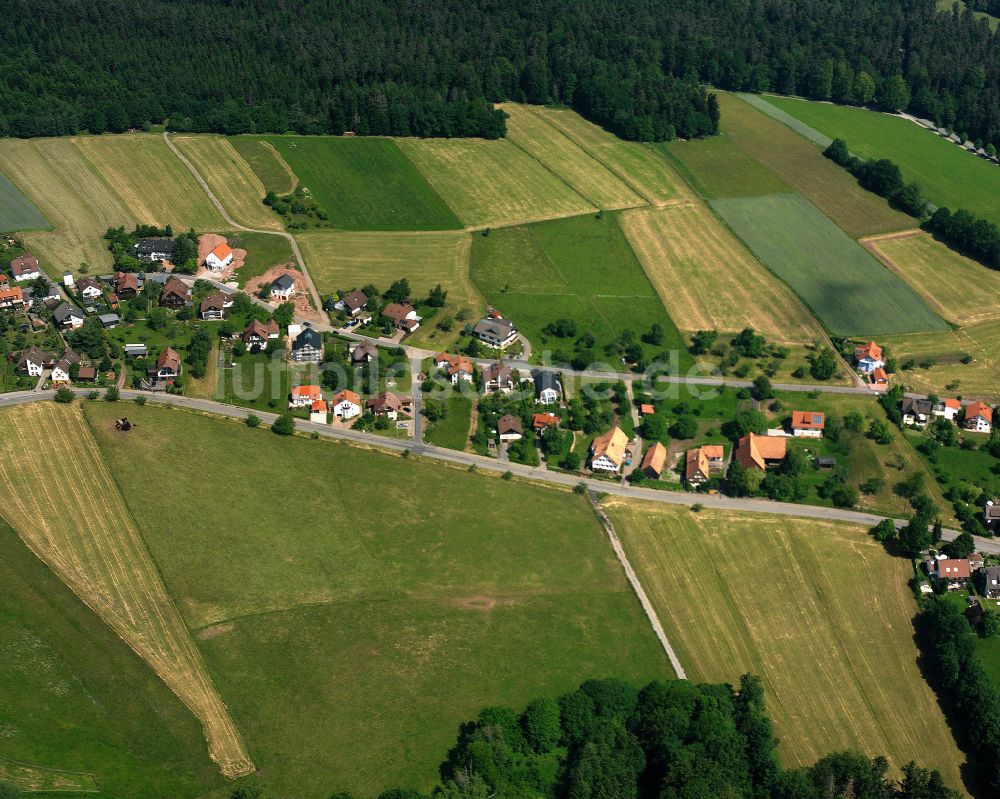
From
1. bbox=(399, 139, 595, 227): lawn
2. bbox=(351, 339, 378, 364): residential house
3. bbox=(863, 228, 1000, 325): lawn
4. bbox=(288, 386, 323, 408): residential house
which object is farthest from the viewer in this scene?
bbox=(399, 139, 595, 227): lawn

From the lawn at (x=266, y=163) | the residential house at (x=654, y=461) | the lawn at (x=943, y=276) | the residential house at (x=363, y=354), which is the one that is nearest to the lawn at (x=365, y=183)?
the lawn at (x=266, y=163)

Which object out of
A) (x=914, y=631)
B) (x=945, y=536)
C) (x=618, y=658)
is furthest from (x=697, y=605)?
(x=945, y=536)

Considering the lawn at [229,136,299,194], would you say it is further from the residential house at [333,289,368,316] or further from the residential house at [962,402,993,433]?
the residential house at [962,402,993,433]

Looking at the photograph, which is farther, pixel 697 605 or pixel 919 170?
pixel 919 170

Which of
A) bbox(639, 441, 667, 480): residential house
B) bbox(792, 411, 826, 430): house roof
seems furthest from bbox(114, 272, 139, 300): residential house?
bbox(792, 411, 826, 430): house roof

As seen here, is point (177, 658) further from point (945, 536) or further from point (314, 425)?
point (945, 536)

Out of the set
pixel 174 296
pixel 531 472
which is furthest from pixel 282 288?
pixel 531 472
